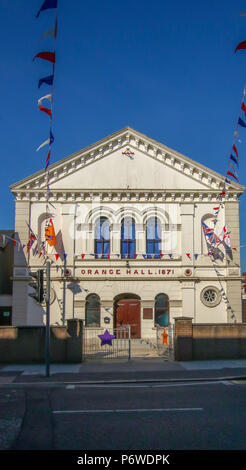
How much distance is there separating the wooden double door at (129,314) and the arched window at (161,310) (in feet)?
3.57

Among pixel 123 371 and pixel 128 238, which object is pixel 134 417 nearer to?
pixel 123 371

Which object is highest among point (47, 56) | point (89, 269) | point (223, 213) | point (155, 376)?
point (47, 56)

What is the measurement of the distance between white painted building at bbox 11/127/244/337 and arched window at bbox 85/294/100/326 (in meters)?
0.06

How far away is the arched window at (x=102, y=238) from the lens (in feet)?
89.7

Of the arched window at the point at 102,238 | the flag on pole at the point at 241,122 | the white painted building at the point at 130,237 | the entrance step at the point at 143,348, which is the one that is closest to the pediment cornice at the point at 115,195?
the white painted building at the point at 130,237

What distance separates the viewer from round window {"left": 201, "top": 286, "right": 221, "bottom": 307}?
1059 inches

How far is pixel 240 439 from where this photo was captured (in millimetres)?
A: 7422

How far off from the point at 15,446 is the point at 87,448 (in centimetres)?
121

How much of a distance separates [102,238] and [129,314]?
4912 millimetres

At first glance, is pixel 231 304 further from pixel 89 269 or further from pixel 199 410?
pixel 199 410

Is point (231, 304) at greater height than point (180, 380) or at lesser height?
greater

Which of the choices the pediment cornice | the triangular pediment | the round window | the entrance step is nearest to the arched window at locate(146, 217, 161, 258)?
the pediment cornice

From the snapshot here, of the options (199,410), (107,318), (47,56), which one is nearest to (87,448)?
(199,410)

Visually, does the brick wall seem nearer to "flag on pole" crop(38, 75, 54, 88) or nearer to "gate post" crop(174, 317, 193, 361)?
"gate post" crop(174, 317, 193, 361)
